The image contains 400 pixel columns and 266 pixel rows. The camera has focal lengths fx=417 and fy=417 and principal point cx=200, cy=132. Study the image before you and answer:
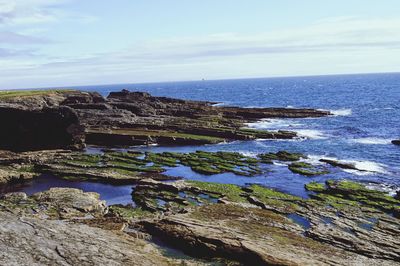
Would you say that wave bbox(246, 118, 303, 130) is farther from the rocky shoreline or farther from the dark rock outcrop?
the dark rock outcrop

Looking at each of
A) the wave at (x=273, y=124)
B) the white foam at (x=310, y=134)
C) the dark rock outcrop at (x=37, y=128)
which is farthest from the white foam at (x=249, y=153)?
the dark rock outcrop at (x=37, y=128)

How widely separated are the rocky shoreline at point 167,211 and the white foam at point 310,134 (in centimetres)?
1937

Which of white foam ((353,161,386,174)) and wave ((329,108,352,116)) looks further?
wave ((329,108,352,116))

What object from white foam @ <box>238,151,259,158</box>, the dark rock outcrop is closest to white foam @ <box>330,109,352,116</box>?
white foam @ <box>238,151,259,158</box>

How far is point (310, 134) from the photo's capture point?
85562 mm

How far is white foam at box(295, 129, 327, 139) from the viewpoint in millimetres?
Result: 82938

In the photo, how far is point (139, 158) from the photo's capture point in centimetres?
6250

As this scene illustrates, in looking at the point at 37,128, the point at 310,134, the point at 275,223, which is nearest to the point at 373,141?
the point at 310,134

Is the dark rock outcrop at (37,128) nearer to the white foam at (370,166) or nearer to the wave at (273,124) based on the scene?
the white foam at (370,166)

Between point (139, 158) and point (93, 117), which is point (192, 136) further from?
point (93, 117)

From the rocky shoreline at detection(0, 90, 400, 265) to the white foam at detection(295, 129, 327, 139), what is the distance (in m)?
19.4

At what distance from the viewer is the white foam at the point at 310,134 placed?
272 feet

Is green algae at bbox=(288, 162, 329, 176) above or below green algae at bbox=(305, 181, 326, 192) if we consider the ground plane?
above

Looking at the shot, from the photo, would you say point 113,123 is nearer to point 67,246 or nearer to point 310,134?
point 310,134
